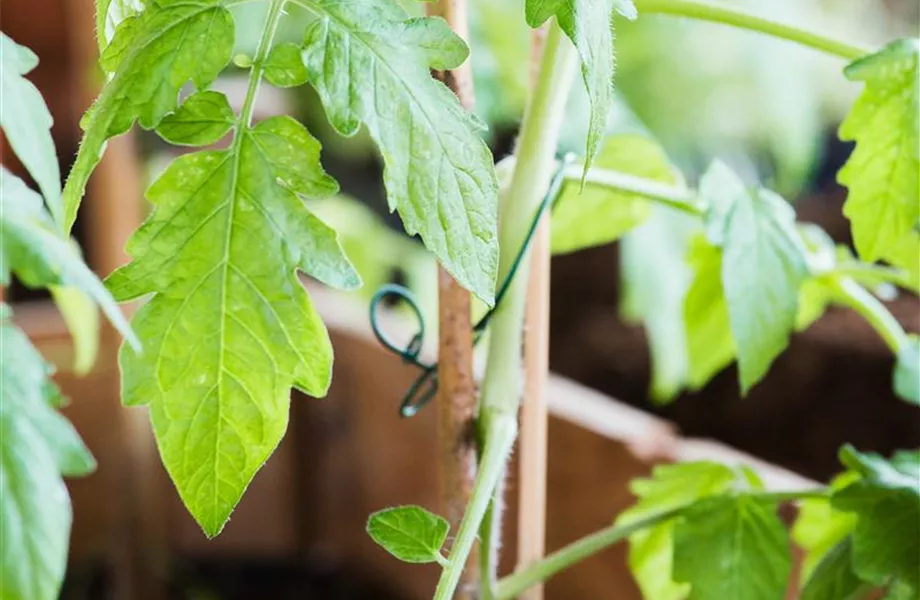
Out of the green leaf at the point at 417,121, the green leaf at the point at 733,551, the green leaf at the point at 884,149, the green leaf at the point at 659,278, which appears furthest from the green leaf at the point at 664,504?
the green leaf at the point at 659,278

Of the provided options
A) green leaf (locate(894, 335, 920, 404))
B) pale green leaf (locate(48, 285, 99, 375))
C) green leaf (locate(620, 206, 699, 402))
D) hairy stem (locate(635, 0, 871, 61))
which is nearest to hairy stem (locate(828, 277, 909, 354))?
green leaf (locate(894, 335, 920, 404))

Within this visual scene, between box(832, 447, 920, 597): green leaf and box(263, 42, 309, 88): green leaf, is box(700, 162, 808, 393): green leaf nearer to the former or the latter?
box(832, 447, 920, 597): green leaf

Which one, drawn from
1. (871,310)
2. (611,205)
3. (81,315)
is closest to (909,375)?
(871,310)

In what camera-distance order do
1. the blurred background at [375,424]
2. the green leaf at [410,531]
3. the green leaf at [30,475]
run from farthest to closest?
the blurred background at [375,424], the green leaf at [410,531], the green leaf at [30,475]

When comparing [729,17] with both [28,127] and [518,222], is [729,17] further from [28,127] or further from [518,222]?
[28,127]

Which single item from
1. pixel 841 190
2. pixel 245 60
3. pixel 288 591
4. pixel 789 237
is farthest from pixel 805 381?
pixel 245 60

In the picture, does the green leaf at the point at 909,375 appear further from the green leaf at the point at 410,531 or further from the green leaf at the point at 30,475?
the green leaf at the point at 30,475
